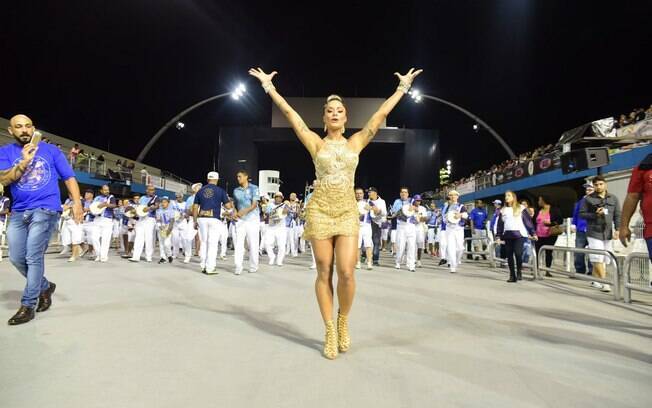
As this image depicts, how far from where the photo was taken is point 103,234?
36.3 feet

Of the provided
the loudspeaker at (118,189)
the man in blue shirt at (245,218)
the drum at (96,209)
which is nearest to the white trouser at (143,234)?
the drum at (96,209)

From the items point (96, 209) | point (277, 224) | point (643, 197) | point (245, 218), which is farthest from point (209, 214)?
point (643, 197)

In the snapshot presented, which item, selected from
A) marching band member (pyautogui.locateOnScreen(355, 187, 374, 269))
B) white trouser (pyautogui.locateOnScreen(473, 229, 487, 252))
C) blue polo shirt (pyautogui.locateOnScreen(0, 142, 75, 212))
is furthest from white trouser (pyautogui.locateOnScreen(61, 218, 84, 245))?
white trouser (pyautogui.locateOnScreen(473, 229, 487, 252))

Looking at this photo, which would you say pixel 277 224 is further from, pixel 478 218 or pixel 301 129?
pixel 301 129

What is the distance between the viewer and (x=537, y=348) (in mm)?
3557

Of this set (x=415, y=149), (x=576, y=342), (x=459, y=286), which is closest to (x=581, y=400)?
(x=576, y=342)

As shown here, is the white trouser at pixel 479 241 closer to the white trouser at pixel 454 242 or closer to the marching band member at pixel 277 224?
the white trouser at pixel 454 242

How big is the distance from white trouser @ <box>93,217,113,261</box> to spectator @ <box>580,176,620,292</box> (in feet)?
38.4

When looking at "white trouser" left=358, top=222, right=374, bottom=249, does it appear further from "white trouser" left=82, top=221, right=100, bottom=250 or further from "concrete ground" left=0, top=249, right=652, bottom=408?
"white trouser" left=82, top=221, right=100, bottom=250

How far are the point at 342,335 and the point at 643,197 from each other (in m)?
3.23

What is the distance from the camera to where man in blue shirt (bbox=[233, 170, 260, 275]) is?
8969 mm

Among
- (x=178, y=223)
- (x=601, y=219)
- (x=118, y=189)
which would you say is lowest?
(x=178, y=223)

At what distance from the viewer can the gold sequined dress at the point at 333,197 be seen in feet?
11.1

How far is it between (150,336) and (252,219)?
5.80 metres
